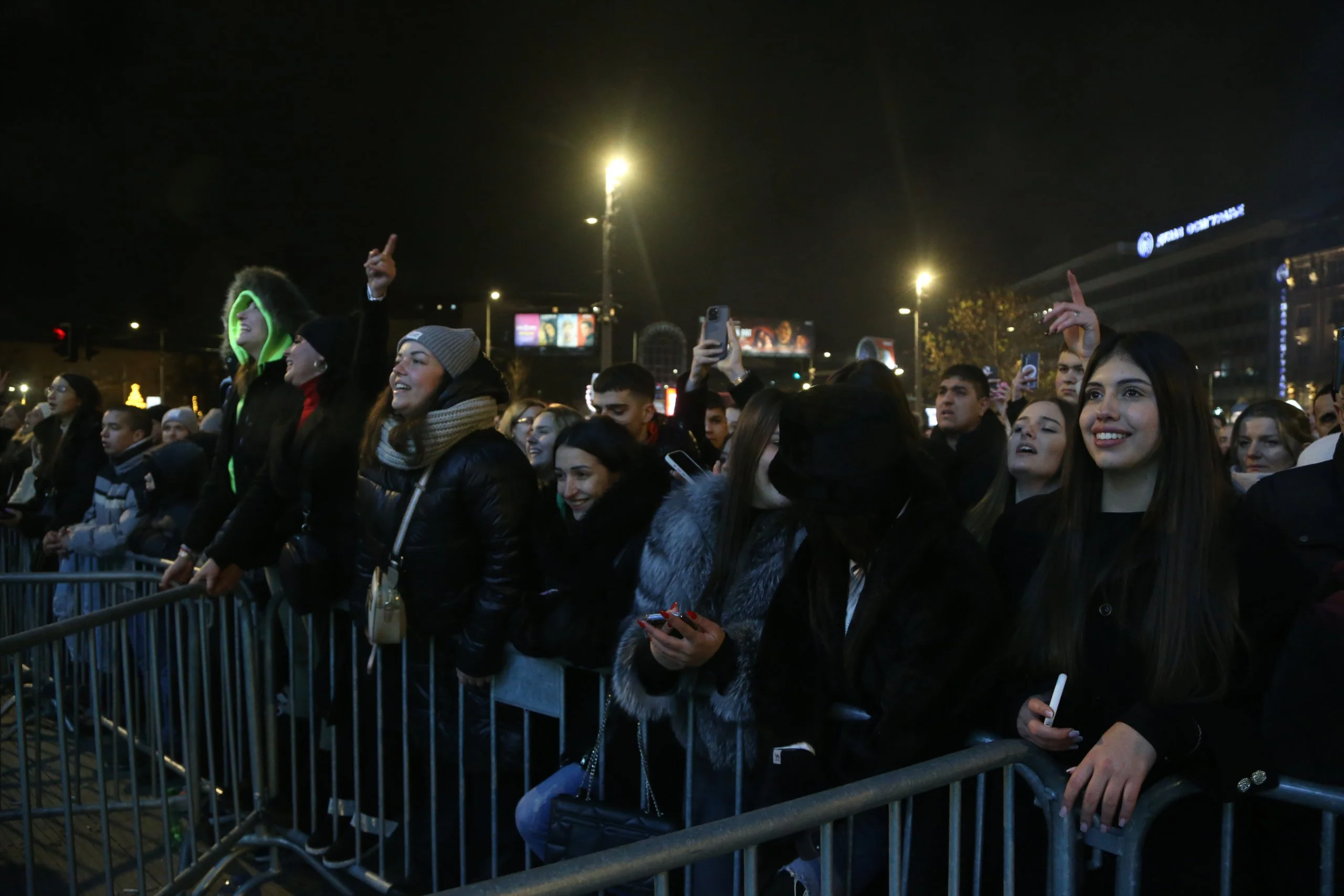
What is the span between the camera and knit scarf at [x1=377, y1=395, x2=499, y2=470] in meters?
3.82

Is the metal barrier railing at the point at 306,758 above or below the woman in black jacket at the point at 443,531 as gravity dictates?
below

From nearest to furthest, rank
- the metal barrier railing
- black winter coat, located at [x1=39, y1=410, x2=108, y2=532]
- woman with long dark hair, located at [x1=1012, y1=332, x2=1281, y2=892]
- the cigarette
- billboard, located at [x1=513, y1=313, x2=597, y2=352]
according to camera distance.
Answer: woman with long dark hair, located at [x1=1012, y1=332, x2=1281, y2=892] → the cigarette → the metal barrier railing → black winter coat, located at [x1=39, y1=410, x2=108, y2=532] → billboard, located at [x1=513, y1=313, x2=597, y2=352]

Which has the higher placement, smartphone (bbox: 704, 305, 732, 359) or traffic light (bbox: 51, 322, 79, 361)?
traffic light (bbox: 51, 322, 79, 361)

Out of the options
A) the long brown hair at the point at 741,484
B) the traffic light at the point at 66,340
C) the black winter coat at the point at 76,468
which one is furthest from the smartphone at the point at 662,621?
the traffic light at the point at 66,340

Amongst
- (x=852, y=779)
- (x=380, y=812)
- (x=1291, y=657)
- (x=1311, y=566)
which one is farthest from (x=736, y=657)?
(x=380, y=812)

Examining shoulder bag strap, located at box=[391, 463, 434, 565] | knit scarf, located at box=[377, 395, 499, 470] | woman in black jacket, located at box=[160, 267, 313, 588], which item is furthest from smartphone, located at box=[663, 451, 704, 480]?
woman in black jacket, located at box=[160, 267, 313, 588]

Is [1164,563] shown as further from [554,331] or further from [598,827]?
[554,331]

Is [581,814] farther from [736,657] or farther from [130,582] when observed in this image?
[130,582]

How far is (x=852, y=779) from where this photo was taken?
251cm

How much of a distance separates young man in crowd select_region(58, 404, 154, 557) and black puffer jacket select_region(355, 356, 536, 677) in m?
2.90

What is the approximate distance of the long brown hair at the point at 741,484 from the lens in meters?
2.97

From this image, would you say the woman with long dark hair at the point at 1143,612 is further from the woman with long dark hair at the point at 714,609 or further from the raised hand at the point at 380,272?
the raised hand at the point at 380,272

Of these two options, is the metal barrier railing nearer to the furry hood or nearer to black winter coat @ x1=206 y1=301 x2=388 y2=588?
black winter coat @ x1=206 y1=301 x2=388 y2=588

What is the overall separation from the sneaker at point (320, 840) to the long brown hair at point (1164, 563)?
3.15m
